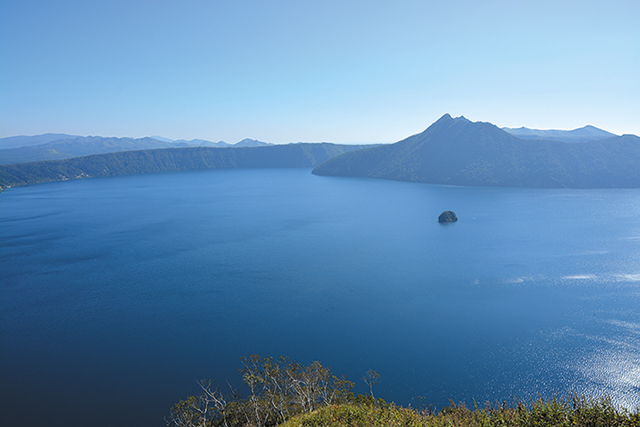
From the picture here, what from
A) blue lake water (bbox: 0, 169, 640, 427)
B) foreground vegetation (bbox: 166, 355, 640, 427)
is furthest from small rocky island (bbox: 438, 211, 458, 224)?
foreground vegetation (bbox: 166, 355, 640, 427)

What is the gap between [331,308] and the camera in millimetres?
62438

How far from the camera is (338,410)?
89.2 ft

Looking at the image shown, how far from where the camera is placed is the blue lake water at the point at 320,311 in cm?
4347

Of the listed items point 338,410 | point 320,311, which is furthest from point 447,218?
point 338,410

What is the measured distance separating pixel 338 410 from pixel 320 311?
3421 cm

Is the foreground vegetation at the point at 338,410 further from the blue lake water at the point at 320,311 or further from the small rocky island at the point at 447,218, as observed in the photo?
the small rocky island at the point at 447,218

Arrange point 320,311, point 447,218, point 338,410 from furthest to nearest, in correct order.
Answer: point 447,218
point 320,311
point 338,410

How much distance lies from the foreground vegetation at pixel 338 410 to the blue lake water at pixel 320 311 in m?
5.70

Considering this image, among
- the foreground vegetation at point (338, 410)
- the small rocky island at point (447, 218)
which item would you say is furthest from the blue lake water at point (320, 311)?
the small rocky island at point (447, 218)

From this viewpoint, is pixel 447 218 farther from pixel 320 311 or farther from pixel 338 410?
pixel 338 410

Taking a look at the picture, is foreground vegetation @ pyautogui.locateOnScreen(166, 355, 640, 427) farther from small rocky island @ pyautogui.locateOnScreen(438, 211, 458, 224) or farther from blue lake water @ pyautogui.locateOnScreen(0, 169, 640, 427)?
small rocky island @ pyautogui.locateOnScreen(438, 211, 458, 224)

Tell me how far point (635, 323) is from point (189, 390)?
69.4m

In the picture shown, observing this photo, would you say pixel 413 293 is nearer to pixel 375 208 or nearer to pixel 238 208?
pixel 375 208

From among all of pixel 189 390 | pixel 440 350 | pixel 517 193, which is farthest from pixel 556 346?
pixel 517 193
